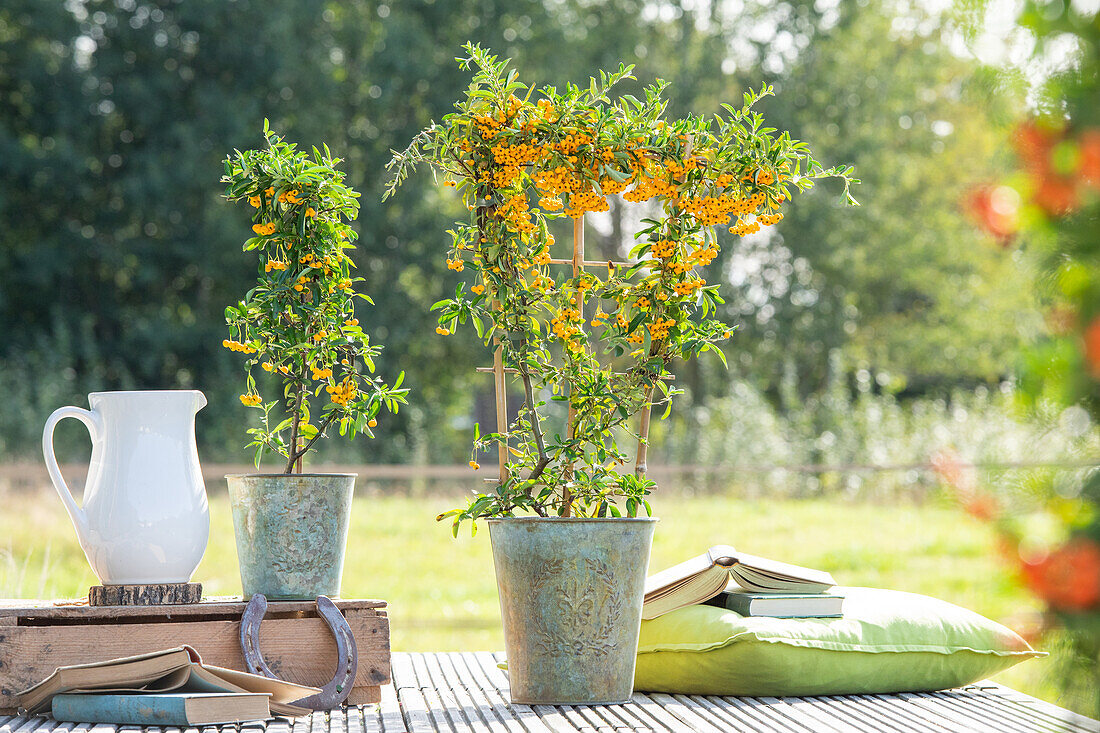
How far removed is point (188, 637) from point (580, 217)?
126cm

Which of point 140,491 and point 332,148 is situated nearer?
point 140,491

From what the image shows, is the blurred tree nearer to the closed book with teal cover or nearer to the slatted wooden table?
the slatted wooden table

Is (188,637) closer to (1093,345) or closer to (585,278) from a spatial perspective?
(585,278)

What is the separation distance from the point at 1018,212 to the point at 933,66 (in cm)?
1509

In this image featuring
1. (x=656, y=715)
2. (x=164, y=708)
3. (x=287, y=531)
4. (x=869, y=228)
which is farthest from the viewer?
(x=869, y=228)

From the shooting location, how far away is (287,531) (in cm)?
230

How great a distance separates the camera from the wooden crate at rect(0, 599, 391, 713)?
7.12 feet

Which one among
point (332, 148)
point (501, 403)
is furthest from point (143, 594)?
point (332, 148)

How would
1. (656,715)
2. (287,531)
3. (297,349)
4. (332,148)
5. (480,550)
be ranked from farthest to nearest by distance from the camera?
(332,148), (480,550), (297,349), (287,531), (656,715)

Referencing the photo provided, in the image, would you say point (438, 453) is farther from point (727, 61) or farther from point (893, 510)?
point (727, 61)

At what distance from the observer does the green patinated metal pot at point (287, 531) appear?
2.29 metres

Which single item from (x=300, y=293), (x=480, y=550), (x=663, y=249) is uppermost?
(x=663, y=249)

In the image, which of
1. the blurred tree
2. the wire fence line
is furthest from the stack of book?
the blurred tree

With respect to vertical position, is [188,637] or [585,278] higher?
[585,278]
